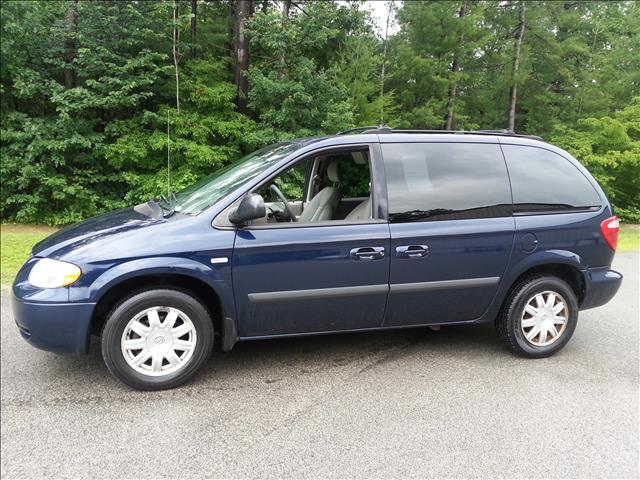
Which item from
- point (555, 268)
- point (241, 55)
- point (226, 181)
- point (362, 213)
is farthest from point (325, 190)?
point (241, 55)

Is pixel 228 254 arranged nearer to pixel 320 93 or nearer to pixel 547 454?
pixel 547 454

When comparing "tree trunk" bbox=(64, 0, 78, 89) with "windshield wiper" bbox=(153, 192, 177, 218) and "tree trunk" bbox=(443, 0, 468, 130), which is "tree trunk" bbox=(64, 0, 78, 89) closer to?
"windshield wiper" bbox=(153, 192, 177, 218)

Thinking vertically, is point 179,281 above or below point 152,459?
above

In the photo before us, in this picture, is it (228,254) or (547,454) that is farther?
(228,254)

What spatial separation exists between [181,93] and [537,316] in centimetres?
1066

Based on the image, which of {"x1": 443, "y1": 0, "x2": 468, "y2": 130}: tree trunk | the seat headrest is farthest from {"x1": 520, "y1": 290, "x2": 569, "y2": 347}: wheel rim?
{"x1": 443, "y1": 0, "x2": 468, "y2": 130}: tree trunk

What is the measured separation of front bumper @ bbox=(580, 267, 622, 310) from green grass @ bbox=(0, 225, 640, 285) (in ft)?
20.1

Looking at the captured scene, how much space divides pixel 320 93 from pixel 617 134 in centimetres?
883

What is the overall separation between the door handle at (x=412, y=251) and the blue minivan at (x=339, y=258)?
0.04ft

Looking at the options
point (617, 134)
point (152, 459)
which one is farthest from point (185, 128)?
point (617, 134)

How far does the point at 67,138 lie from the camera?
34.5 feet

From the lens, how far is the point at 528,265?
12.3ft

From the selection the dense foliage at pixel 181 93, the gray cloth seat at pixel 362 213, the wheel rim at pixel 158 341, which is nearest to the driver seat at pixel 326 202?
the gray cloth seat at pixel 362 213

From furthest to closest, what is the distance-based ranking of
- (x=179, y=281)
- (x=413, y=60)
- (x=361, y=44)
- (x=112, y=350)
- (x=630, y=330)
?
(x=413, y=60), (x=361, y=44), (x=630, y=330), (x=179, y=281), (x=112, y=350)
